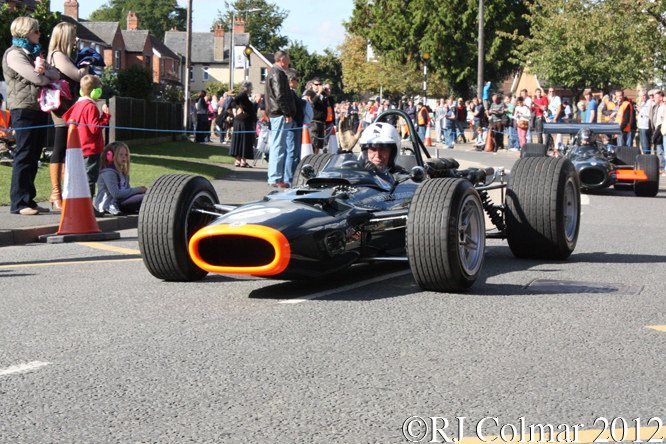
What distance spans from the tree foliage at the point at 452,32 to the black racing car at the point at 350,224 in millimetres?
52641

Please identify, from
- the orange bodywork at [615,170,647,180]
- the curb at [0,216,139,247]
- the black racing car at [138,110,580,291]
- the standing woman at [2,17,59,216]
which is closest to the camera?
the black racing car at [138,110,580,291]

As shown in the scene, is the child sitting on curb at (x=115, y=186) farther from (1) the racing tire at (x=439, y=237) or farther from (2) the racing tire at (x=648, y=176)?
(2) the racing tire at (x=648, y=176)

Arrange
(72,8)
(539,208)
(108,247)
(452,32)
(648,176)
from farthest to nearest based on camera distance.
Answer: (72,8), (452,32), (648,176), (108,247), (539,208)

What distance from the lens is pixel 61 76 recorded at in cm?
1092

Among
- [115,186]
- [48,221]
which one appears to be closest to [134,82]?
[115,186]

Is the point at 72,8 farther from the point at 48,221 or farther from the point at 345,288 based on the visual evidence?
the point at 345,288

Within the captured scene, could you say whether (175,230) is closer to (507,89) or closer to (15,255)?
(15,255)

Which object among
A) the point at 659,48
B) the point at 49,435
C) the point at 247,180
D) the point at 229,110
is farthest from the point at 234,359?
the point at 659,48

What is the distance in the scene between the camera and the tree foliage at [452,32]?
5919 cm

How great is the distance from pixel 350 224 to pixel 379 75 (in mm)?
72135

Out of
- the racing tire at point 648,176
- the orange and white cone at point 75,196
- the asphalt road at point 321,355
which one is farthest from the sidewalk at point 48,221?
the racing tire at point 648,176

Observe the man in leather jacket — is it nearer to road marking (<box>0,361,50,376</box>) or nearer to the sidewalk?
the sidewalk

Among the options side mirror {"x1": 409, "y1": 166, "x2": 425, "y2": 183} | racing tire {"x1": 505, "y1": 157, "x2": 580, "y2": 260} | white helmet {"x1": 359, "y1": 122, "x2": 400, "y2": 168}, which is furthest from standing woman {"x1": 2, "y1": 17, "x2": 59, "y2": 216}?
racing tire {"x1": 505, "y1": 157, "x2": 580, "y2": 260}

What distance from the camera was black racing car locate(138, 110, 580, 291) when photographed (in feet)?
19.1
